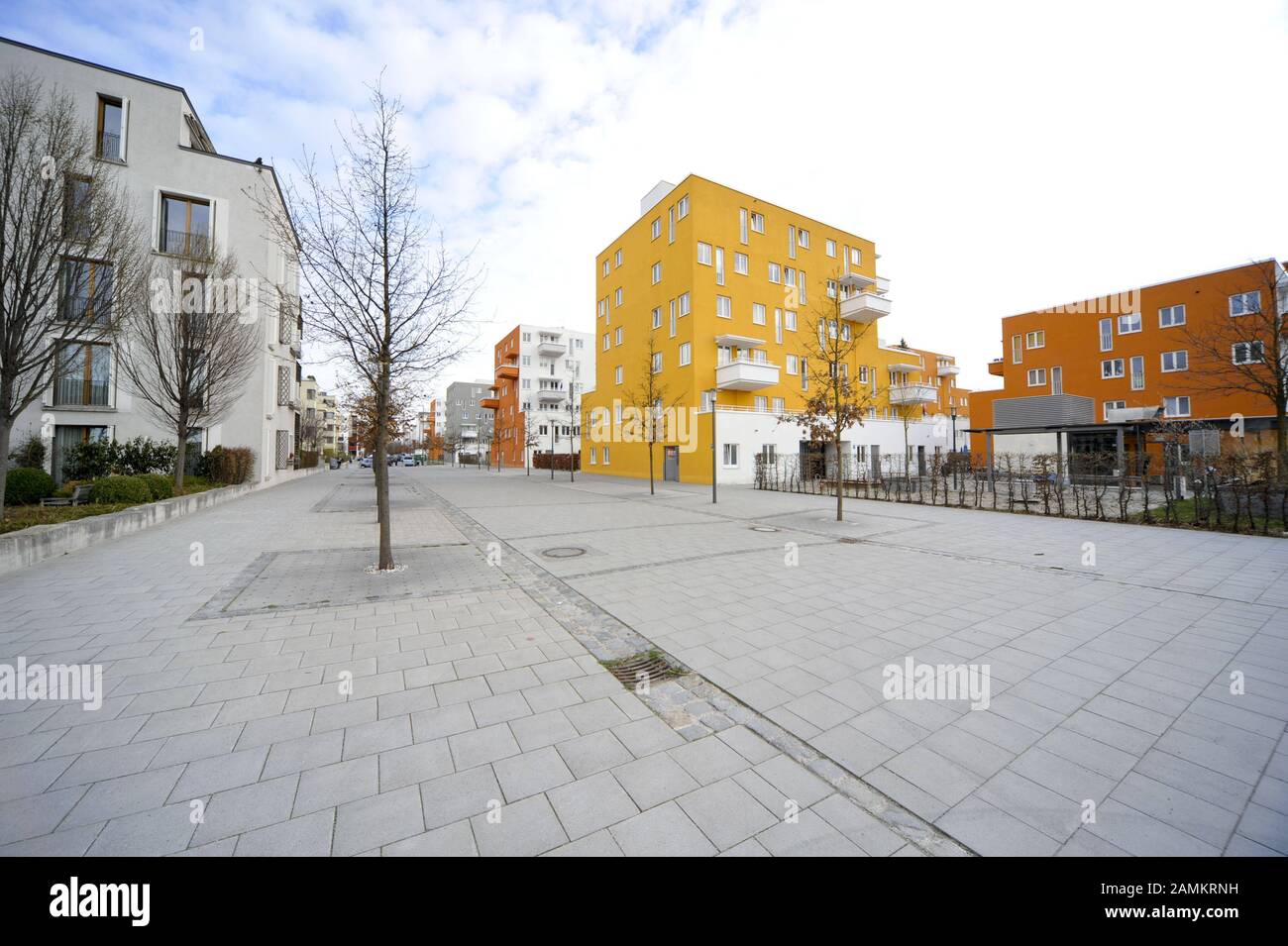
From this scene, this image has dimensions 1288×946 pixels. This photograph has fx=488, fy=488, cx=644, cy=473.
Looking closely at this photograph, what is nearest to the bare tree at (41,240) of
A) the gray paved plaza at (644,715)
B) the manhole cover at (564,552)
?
the gray paved plaza at (644,715)

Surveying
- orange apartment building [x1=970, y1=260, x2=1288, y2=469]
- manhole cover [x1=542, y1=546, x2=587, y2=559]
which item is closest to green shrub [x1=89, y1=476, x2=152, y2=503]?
manhole cover [x1=542, y1=546, x2=587, y2=559]

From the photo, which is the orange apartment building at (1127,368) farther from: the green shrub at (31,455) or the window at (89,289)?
the green shrub at (31,455)

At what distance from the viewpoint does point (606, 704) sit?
3.56m

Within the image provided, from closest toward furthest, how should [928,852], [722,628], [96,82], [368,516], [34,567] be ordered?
1. [928,852]
2. [722,628]
3. [34,567]
4. [368,516]
5. [96,82]

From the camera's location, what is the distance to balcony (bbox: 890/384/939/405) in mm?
39562

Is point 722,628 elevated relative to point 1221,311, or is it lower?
lower

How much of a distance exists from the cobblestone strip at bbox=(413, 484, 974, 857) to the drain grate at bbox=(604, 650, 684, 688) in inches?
2.9

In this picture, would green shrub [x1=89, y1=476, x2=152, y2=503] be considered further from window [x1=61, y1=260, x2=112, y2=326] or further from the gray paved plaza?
the gray paved plaza

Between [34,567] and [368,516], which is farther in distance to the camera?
[368,516]

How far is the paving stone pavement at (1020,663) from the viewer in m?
2.46

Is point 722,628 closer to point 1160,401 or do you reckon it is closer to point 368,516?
point 368,516
